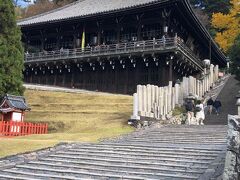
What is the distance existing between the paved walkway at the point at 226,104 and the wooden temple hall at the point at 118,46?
3.59 metres

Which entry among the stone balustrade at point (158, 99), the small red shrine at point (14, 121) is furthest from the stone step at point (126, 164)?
the small red shrine at point (14, 121)

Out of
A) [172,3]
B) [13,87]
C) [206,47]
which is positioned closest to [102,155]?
[13,87]

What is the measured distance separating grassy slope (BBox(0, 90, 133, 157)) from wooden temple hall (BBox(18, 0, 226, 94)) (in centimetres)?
433

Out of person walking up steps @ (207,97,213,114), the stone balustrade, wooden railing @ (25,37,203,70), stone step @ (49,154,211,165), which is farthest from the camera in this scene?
wooden railing @ (25,37,203,70)

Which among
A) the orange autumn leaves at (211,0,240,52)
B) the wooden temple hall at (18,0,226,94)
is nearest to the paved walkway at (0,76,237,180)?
the wooden temple hall at (18,0,226,94)

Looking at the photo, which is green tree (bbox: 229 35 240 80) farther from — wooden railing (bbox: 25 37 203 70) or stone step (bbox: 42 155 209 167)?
stone step (bbox: 42 155 209 167)

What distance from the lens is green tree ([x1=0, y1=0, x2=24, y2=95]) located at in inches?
945

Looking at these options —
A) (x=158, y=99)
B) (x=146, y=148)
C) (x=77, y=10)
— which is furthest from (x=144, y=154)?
(x=77, y=10)

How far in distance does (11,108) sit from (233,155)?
1565cm

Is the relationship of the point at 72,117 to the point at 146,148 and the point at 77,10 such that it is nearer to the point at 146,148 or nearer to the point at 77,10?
the point at 146,148

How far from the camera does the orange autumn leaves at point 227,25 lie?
5072cm

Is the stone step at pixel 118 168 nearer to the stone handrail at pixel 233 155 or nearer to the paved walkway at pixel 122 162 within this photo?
the paved walkway at pixel 122 162

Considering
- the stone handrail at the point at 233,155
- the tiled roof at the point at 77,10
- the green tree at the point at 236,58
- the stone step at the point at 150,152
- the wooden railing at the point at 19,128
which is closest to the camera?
the stone handrail at the point at 233,155

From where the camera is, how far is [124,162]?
11.0 m
